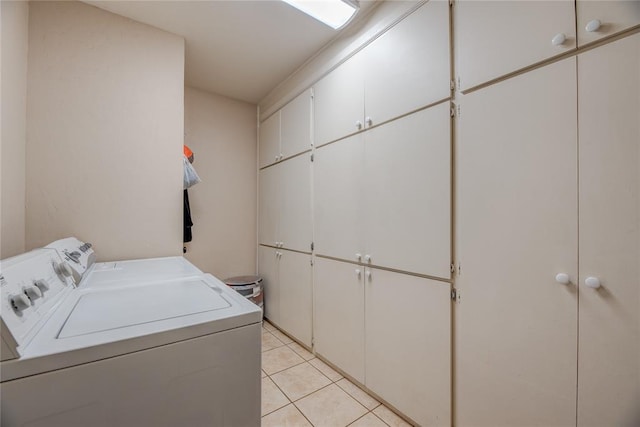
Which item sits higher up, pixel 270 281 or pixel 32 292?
pixel 32 292

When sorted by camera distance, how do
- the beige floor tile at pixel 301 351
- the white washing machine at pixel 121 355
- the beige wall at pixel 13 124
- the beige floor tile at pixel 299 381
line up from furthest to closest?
the beige floor tile at pixel 301 351 → the beige floor tile at pixel 299 381 → the beige wall at pixel 13 124 → the white washing machine at pixel 121 355

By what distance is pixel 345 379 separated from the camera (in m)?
1.98

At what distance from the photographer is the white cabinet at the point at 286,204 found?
7.88 ft

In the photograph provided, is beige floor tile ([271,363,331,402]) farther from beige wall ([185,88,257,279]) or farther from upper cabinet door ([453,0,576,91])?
upper cabinet door ([453,0,576,91])

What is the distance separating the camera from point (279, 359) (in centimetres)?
227

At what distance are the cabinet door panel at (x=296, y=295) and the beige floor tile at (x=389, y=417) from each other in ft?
2.77

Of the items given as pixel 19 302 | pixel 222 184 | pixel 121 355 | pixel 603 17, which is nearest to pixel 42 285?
pixel 19 302

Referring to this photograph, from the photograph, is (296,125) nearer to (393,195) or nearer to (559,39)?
(393,195)

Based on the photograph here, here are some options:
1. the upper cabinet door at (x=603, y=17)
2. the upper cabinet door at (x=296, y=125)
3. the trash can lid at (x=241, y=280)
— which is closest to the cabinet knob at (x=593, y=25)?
the upper cabinet door at (x=603, y=17)

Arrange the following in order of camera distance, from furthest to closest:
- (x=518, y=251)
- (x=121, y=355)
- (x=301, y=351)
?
(x=301, y=351), (x=518, y=251), (x=121, y=355)

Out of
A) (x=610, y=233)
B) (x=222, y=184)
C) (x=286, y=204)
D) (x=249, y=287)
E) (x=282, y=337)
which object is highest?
(x=222, y=184)

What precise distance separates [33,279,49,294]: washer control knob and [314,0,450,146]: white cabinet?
5.65ft

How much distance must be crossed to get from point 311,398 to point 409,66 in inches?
86.1

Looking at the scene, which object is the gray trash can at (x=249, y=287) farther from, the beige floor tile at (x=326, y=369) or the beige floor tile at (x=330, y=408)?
the beige floor tile at (x=330, y=408)
